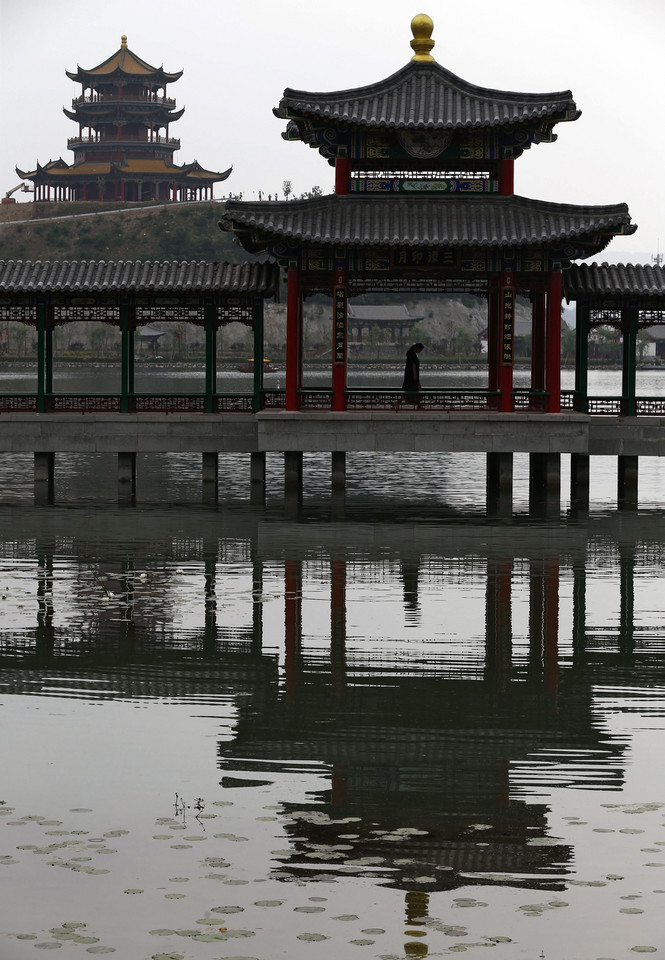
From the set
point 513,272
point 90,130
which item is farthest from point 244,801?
point 90,130

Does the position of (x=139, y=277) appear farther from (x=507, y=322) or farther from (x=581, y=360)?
(x=581, y=360)

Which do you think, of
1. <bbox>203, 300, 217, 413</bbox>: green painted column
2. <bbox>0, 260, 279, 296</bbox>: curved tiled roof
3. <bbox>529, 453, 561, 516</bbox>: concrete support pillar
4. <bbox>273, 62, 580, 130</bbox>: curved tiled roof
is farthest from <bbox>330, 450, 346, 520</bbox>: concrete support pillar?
<bbox>273, 62, 580, 130</bbox>: curved tiled roof

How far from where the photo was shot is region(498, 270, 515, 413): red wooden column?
28625mm

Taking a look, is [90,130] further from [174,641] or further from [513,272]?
[174,641]

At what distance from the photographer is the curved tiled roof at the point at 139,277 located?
2911 centimetres

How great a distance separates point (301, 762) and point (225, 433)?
18.4m

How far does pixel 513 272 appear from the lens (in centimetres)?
2892

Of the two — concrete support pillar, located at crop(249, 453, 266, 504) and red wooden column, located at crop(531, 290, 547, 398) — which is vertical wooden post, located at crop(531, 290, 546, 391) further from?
concrete support pillar, located at crop(249, 453, 266, 504)

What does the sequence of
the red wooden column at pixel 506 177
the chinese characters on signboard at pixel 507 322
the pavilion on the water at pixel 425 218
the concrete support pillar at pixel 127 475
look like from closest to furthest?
the pavilion on the water at pixel 425 218 → the chinese characters on signboard at pixel 507 322 → the red wooden column at pixel 506 177 → the concrete support pillar at pixel 127 475

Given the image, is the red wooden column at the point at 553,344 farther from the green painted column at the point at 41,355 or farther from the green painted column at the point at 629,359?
the green painted column at the point at 41,355

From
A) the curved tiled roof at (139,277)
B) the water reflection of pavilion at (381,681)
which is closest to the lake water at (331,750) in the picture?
the water reflection of pavilion at (381,681)

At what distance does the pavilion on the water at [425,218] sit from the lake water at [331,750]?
276 inches

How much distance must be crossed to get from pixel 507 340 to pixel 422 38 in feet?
23.3

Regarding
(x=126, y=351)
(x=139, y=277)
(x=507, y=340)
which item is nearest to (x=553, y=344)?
(x=507, y=340)
